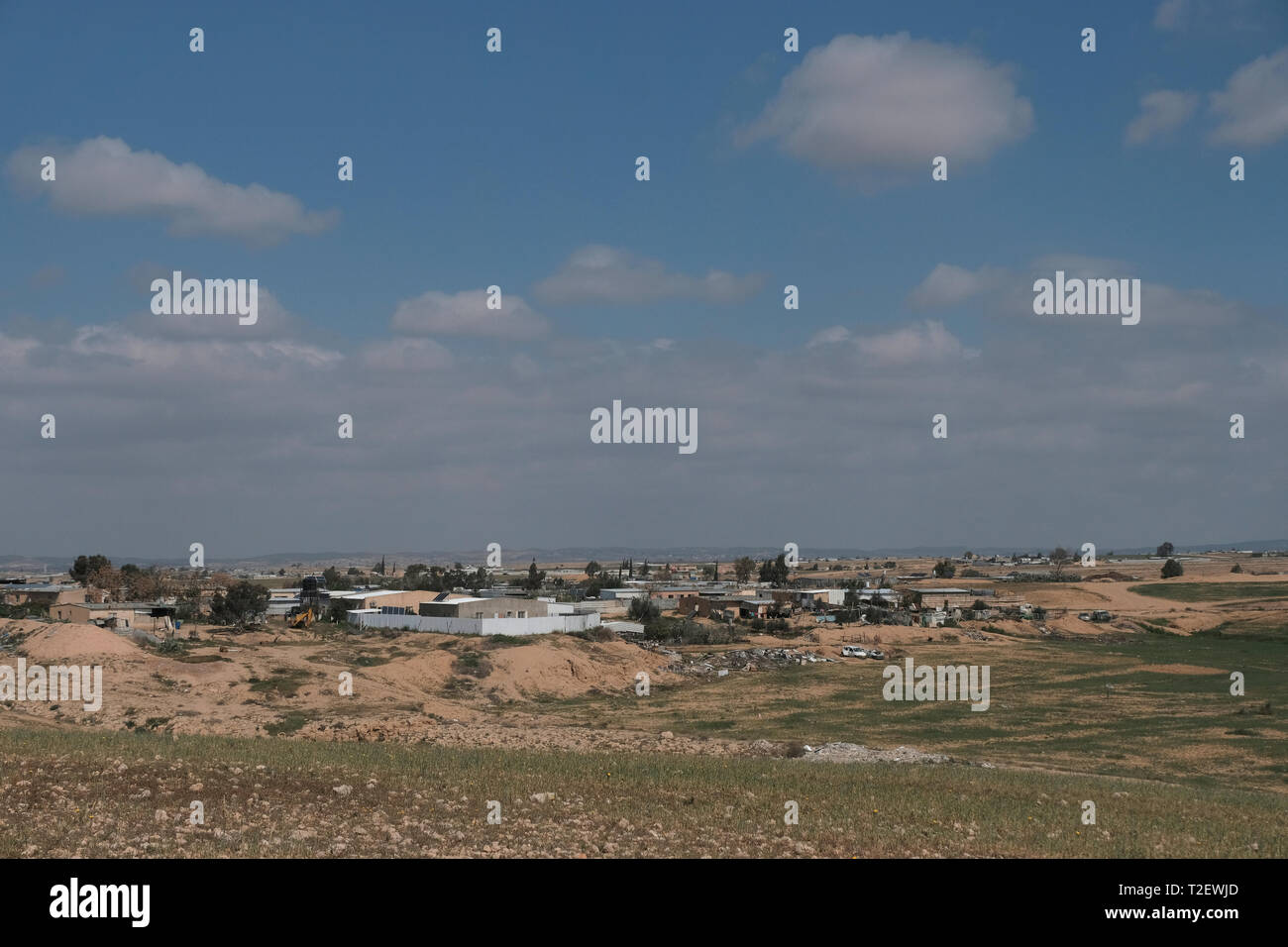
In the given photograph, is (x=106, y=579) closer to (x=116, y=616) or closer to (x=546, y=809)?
(x=116, y=616)

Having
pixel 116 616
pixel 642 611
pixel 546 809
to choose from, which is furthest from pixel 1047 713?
pixel 116 616

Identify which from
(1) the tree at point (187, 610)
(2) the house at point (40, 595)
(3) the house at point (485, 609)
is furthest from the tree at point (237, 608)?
(3) the house at point (485, 609)

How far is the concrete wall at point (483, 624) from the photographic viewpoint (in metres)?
74.6

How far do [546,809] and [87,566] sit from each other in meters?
121

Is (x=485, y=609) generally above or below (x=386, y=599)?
above

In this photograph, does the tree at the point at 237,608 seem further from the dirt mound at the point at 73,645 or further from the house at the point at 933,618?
the house at the point at 933,618

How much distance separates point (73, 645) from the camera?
158 feet

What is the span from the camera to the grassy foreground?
14375 mm

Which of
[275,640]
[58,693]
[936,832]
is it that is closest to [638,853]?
[936,832]

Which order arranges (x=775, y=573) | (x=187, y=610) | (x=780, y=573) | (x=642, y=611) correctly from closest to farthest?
(x=187, y=610) → (x=642, y=611) → (x=780, y=573) → (x=775, y=573)

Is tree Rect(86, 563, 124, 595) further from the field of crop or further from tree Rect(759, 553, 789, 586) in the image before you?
tree Rect(759, 553, 789, 586)

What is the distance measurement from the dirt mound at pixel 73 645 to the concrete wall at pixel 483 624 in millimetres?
26651
